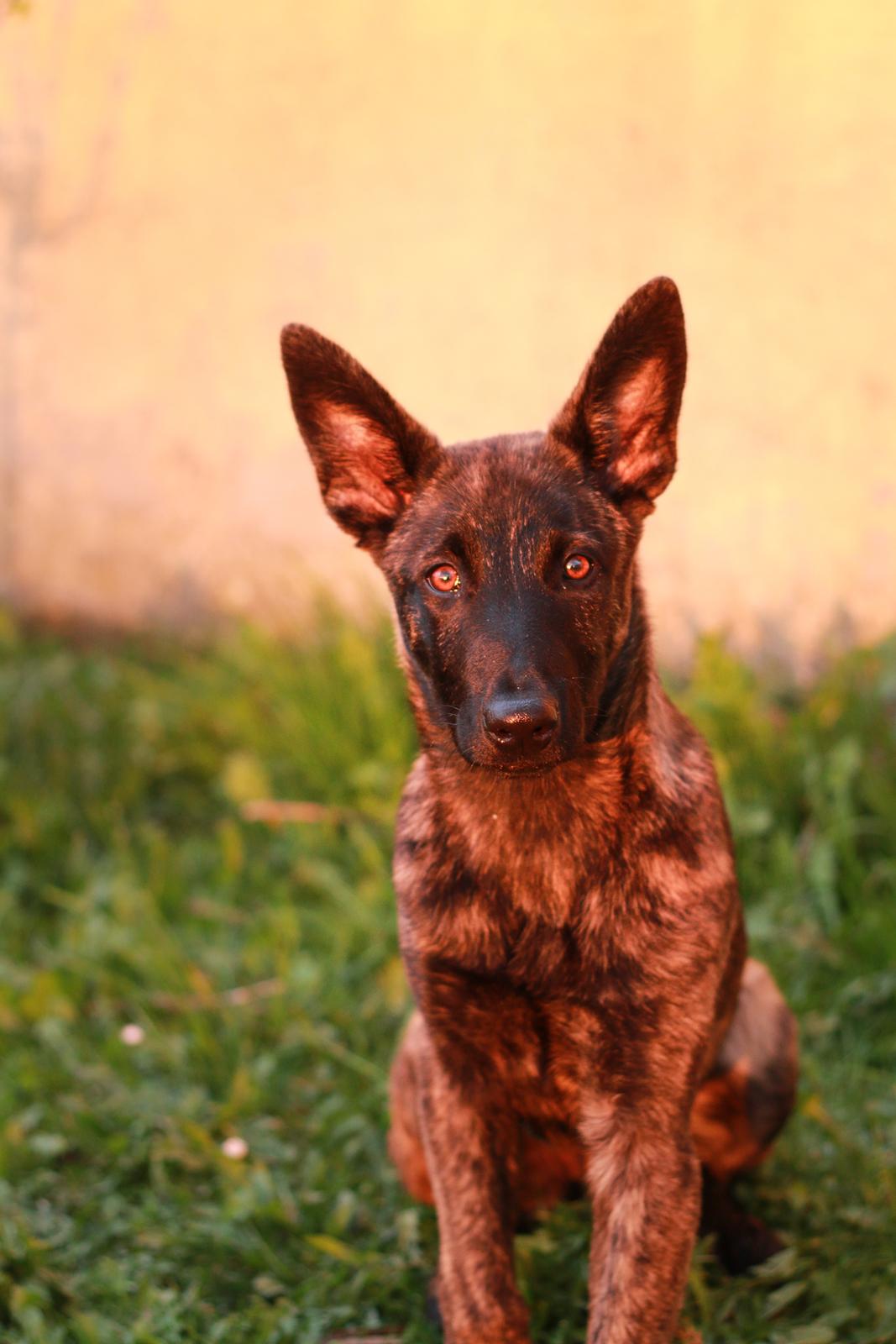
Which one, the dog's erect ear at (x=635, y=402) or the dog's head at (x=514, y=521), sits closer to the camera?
the dog's head at (x=514, y=521)

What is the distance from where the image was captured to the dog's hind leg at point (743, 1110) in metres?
3.01

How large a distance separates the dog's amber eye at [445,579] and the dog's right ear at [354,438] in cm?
24

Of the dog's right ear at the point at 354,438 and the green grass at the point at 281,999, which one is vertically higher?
the dog's right ear at the point at 354,438

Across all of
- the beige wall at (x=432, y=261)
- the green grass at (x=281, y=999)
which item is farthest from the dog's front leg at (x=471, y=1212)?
the beige wall at (x=432, y=261)

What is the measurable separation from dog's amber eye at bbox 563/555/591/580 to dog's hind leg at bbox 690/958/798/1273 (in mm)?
1084

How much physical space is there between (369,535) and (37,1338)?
5.70 feet

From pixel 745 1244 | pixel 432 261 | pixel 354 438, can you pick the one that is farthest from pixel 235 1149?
pixel 432 261

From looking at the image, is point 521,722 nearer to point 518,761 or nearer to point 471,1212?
point 518,761

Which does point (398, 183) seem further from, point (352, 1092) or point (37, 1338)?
point (37, 1338)

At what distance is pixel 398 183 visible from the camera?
5.46m

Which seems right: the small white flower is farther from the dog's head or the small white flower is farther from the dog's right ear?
the dog's right ear

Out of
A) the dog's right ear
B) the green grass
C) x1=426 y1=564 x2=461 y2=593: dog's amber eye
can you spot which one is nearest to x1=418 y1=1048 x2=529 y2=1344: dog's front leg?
the green grass

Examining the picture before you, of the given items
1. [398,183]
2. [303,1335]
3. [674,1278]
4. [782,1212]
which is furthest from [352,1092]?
[398,183]

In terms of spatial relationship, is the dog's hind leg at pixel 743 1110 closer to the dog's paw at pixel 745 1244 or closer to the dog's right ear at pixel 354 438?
the dog's paw at pixel 745 1244
